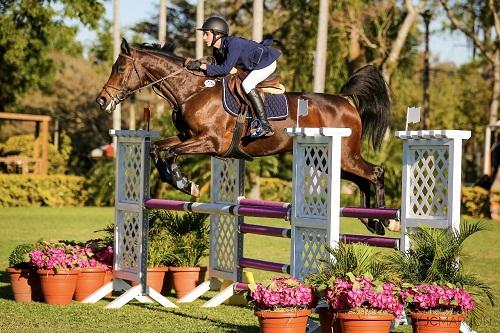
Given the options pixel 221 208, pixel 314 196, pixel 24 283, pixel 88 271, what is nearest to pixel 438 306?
pixel 314 196

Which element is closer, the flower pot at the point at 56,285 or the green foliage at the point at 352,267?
the green foliage at the point at 352,267

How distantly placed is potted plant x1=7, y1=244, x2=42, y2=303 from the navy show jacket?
2.61 metres

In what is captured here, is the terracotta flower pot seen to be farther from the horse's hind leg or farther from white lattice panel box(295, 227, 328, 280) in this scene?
white lattice panel box(295, 227, 328, 280)

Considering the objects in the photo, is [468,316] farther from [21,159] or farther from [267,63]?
[21,159]

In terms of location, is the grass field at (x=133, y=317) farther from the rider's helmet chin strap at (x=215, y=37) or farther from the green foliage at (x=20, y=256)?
the rider's helmet chin strap at (x=215, y=37)

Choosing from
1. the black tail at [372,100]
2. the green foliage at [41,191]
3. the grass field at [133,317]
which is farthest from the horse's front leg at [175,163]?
the green foliage at [41,191]

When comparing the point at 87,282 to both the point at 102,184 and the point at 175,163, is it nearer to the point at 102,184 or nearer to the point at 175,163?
the point at 175,163

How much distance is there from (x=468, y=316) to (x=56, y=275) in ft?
14.5

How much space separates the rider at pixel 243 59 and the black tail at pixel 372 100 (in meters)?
1.47

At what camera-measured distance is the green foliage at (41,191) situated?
30250 mm

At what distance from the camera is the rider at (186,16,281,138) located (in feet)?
34.4

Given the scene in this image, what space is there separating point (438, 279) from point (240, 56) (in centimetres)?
406

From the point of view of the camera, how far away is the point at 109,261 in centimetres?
1101

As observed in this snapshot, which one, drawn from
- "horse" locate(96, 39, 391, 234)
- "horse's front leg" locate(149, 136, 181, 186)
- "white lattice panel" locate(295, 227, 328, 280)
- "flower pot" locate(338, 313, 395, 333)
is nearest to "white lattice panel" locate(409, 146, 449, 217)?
"white lattice panel" locate(295, 227, 328, 280)
